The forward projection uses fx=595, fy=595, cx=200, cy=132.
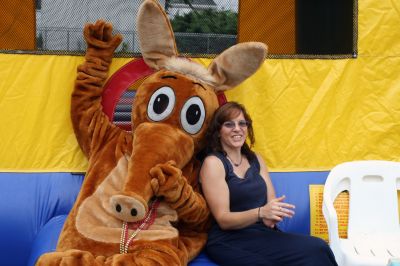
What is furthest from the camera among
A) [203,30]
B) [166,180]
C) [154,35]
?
[203,30]

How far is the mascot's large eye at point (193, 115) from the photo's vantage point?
2994 millimetres

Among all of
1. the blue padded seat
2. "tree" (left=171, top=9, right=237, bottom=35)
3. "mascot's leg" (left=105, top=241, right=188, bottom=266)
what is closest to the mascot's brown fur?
"mascot's leg" (left=105, top=241, right=188, bottom=266)

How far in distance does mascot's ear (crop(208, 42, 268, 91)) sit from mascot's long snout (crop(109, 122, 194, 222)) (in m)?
0.43

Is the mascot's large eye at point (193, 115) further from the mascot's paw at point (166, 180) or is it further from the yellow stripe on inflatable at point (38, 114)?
the yellow stripe on inflatable at point (38, 114)

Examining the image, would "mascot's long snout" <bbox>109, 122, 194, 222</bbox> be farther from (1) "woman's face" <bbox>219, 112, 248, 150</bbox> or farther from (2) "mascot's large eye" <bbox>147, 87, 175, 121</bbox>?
(1) "woman's face" <bbox>219, 112, 248, 150</bbox>

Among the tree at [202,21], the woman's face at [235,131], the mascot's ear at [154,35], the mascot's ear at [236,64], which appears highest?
the tree at [202,21]

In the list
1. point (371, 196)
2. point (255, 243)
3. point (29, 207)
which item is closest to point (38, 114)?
point (29, 207)

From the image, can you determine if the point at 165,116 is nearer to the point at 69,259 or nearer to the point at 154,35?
the point at 154,35

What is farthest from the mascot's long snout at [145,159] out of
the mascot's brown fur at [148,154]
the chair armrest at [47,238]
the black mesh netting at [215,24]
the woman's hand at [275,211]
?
the black mesh netting at [215,24]

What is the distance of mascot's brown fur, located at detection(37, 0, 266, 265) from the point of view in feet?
8.87

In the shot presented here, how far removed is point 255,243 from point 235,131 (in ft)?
1.81

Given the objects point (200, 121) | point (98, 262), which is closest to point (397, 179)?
point (200, 121)

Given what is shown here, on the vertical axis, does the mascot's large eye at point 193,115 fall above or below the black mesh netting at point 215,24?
below

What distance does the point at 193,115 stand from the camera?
301 centimetres
